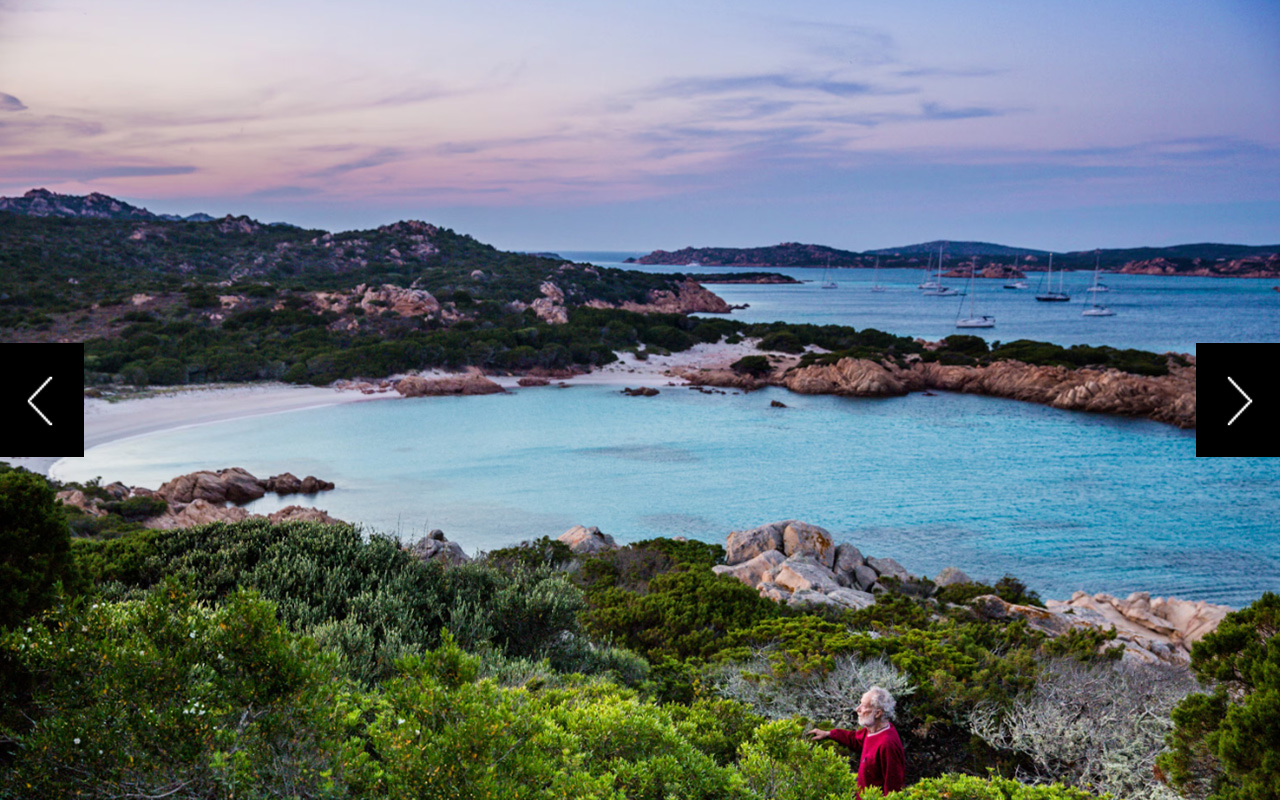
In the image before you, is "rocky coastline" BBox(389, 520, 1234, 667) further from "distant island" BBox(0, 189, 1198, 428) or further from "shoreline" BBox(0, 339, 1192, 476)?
"distant island" BBox(0, 189, 1198, 428)

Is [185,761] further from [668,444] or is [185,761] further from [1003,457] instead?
[1003,457]

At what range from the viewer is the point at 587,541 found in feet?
47.0

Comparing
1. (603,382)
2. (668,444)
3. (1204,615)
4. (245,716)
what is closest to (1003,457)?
(668,444)

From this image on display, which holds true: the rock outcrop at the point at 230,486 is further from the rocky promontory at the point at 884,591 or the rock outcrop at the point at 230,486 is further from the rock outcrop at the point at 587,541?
the rocky promontory at the point at 884,591

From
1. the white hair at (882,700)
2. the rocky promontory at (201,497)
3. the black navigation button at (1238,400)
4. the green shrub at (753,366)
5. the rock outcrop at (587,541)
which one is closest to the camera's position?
the white hair at (882,700)

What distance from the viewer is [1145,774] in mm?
4848

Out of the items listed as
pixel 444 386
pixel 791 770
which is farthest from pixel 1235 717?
pixel 444 386

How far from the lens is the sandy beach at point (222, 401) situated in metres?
26.3

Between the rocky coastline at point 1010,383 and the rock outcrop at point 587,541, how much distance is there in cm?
2735

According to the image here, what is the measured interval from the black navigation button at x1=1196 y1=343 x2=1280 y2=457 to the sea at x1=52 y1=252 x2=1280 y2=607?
11.1 m

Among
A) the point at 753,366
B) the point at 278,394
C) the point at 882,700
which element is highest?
the point at 753,366

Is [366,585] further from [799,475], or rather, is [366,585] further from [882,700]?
[799,475]

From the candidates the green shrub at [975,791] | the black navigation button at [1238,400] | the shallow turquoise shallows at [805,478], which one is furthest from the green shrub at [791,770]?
the shallow turquoise shallows at [805,478]

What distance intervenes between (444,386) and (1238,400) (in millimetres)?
34740
